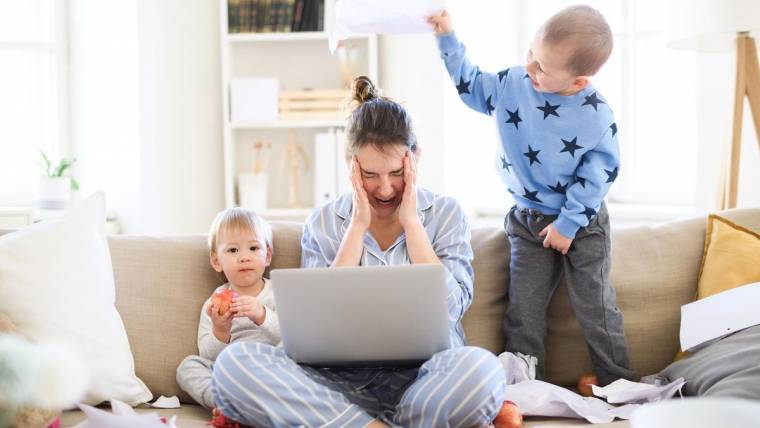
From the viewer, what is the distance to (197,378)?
182 cm

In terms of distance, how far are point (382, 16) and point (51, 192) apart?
8.69 feet

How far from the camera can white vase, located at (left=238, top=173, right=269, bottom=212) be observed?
4.18 m

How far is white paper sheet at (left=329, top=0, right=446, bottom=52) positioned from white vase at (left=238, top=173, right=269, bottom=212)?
2219 millimetres

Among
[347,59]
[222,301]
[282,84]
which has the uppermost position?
[347,59]

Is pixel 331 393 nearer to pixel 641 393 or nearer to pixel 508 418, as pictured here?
pixel 508 418

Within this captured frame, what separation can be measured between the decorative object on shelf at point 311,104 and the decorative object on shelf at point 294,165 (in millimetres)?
167

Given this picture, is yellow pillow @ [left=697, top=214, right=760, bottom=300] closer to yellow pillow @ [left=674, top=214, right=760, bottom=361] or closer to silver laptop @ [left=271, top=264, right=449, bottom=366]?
yellow pillow @ [left=674, top=214, right=760, bottom=361]

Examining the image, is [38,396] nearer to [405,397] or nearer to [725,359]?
[405,397]

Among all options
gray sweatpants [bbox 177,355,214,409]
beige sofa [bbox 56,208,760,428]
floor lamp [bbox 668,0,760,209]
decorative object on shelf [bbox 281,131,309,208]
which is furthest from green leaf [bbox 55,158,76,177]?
floor lamp [bbox 668,0,760,209]

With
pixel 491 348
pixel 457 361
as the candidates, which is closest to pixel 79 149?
pixel 491 348

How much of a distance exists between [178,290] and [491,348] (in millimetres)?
730

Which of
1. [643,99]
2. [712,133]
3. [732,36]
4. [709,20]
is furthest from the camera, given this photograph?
[643,99]

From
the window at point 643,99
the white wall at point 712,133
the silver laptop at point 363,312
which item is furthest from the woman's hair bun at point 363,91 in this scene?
the window at point 643,99

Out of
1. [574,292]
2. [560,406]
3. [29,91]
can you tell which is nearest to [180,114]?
[29,91]
